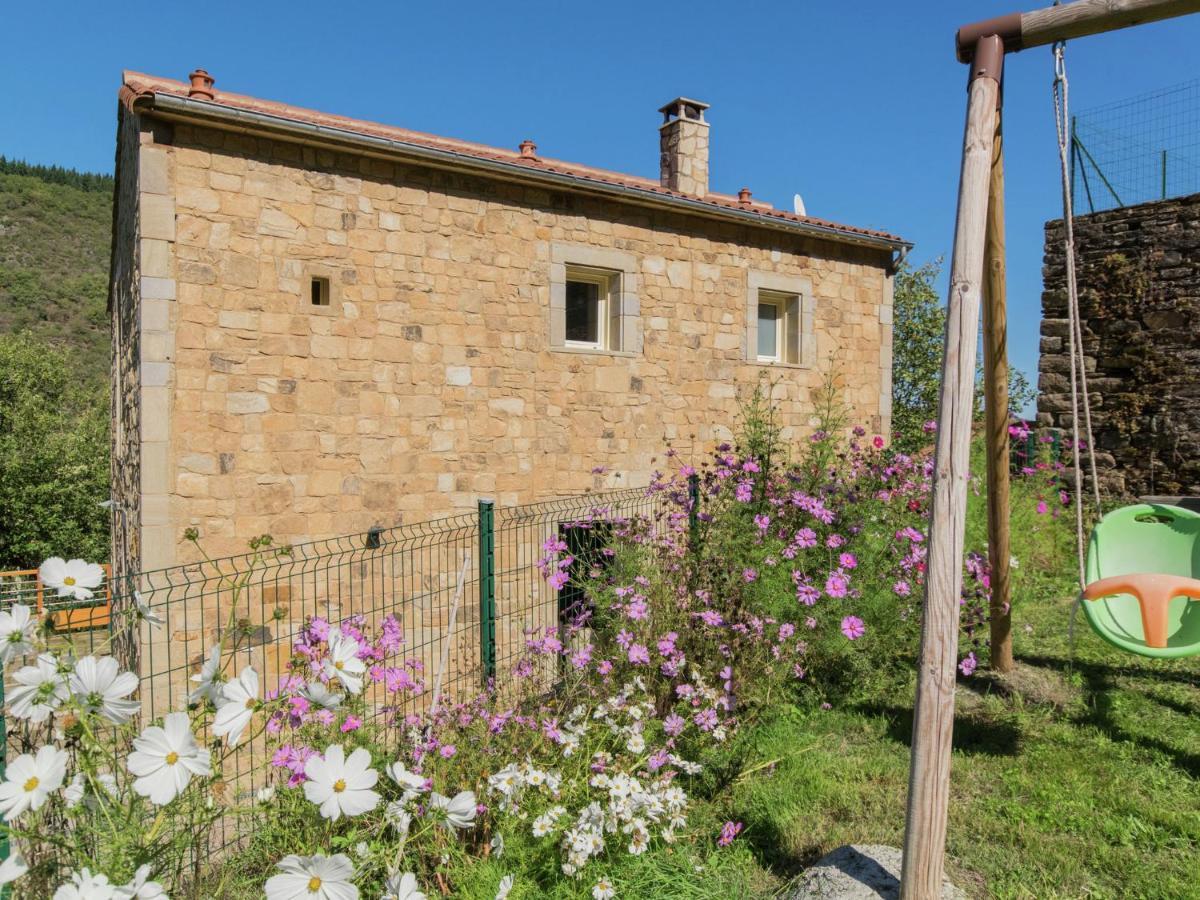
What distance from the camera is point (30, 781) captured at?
5.81 feet

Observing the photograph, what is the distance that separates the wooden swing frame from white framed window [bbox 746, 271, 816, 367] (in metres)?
6.34

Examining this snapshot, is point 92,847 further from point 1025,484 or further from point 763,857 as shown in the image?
point 1025,484

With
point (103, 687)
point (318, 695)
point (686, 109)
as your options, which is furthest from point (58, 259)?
point (318, 695)

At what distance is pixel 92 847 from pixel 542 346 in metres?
6.12

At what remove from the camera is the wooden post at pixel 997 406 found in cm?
352

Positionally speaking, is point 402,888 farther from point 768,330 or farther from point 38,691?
point 768,330

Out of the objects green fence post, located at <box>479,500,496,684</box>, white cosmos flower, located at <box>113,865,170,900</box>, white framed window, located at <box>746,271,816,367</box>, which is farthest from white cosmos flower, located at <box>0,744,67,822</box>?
white framed window, located at <box>746,271,816,367</box>

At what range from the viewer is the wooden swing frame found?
A: 2537 mm

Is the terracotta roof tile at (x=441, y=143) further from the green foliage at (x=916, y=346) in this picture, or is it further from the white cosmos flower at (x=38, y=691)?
the green foliage at (x=916, y=346)

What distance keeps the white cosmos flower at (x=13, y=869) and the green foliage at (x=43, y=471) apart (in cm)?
1821

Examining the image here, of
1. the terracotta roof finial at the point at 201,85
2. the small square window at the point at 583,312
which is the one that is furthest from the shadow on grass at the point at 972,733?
the terracotta roof finial at the point at 201,85

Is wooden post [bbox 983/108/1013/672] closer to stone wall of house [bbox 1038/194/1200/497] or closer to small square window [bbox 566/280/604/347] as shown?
small square window [bbox 566/280/604/347]

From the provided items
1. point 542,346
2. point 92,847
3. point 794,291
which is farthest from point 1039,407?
point 92,847

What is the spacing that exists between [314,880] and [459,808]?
0.59 meters
